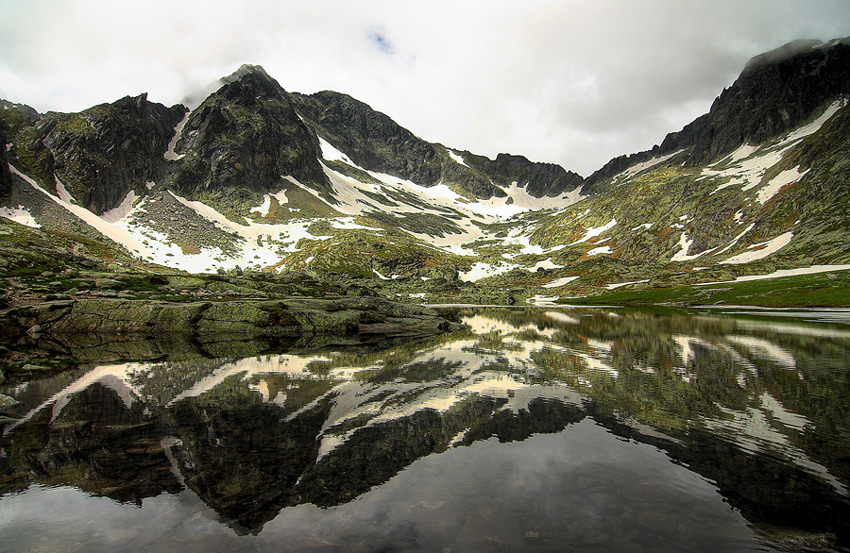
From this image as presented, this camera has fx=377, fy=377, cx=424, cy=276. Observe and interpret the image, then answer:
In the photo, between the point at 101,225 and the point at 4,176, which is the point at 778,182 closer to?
the point at 101,225

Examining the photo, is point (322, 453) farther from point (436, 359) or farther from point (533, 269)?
point (533, 269)

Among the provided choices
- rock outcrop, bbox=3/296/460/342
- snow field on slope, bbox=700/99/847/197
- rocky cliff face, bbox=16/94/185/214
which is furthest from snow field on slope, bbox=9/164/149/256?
snow field on slope, bbox=700/99/847/197

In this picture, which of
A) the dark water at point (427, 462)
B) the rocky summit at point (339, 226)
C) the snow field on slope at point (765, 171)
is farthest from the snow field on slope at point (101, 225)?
the snow field on slope at point (765, 171)

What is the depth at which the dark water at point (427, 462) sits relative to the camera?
6.53 m

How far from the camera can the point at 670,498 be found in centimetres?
762

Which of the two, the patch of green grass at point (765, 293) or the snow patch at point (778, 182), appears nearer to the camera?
the patch of green grass at point (765, 293)

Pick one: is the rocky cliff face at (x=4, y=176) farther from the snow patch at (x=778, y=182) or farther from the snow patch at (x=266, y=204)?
the snow patch at (x=778, y=182)

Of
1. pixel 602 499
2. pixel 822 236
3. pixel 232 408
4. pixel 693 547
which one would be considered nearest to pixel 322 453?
pixel 232 408

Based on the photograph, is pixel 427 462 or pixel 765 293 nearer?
pixel 427 462

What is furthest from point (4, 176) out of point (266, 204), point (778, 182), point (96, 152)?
point (778, 182)

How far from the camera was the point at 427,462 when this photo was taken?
955 cm

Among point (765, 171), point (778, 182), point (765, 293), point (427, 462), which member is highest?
point (765, 171)

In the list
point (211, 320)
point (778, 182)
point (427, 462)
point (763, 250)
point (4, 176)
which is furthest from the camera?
point (778, 182)

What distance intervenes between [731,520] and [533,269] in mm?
185502
